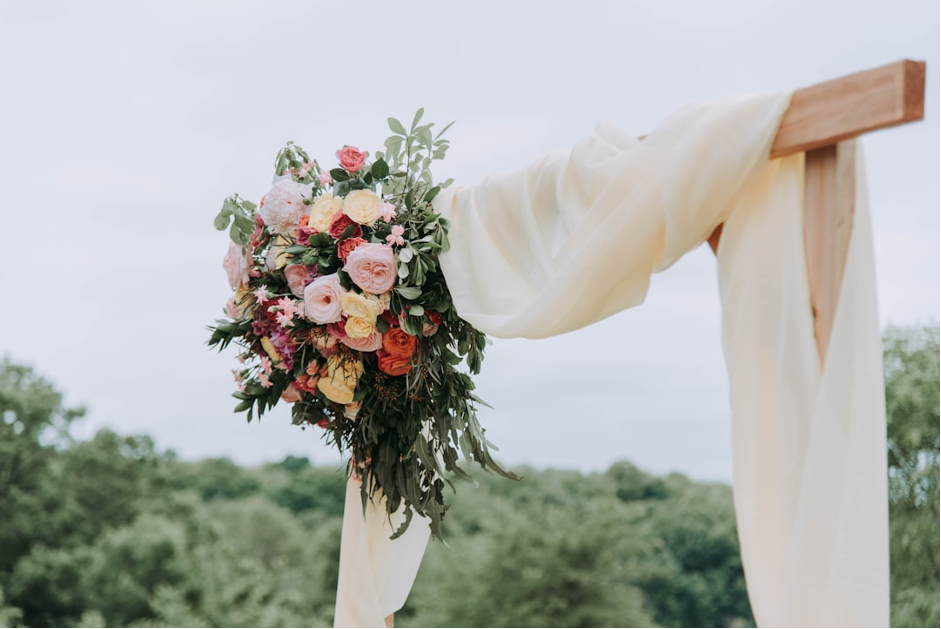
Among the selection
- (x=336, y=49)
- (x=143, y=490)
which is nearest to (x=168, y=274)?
(x=143, y=490)

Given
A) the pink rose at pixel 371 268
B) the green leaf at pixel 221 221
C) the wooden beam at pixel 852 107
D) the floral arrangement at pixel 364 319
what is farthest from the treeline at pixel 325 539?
the wooden beam at pixel 852 107

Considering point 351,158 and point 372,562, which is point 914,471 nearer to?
point 372,562

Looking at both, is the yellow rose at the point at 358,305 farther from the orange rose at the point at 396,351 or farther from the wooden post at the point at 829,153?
the wooden post at the point at 829,153

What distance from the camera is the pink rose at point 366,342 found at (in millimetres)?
2689

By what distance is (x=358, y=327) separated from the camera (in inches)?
104

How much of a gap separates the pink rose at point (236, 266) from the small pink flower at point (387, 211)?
51 centimetres

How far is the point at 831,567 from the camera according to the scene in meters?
1.60

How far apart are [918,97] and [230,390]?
221 cm

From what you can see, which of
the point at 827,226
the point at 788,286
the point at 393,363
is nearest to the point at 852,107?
the point at 827,226

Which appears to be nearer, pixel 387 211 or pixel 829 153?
pixel 829 153

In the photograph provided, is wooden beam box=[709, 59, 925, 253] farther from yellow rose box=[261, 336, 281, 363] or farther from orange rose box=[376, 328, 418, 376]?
yellow rose box=[261, 336, 281, 363]

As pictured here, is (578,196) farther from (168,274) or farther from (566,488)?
(566,488)

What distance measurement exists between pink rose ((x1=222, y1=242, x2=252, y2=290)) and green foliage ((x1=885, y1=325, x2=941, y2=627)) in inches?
279

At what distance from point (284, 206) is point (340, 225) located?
21 centimetres
